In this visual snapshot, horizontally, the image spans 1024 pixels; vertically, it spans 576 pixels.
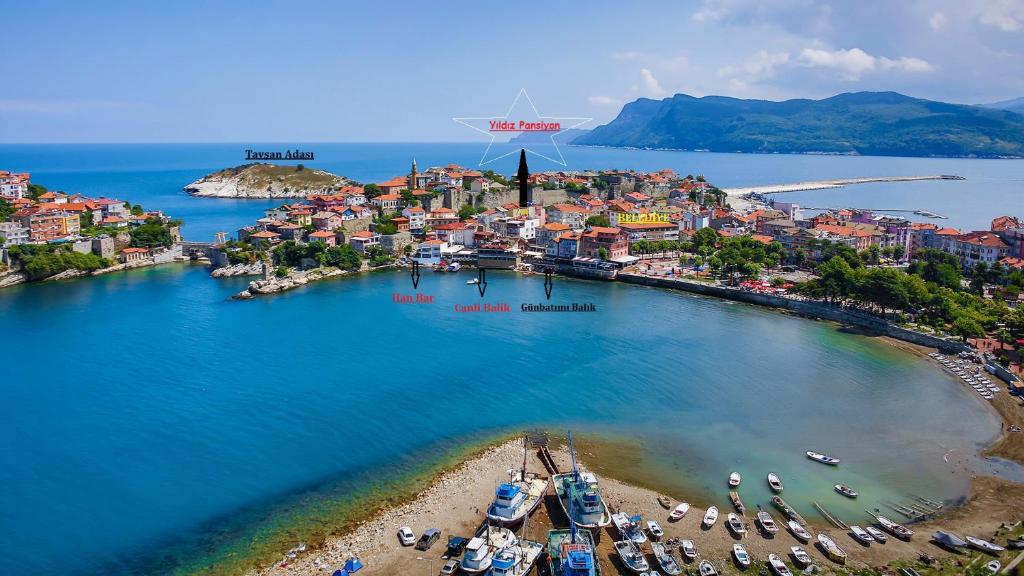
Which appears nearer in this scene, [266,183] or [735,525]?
[735,525]

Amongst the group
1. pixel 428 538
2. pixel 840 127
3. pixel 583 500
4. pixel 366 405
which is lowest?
pixel 428 538

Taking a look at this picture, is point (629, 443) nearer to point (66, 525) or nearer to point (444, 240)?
point (66, 525)

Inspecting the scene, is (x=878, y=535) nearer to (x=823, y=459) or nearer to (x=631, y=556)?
(x=823, y=459)

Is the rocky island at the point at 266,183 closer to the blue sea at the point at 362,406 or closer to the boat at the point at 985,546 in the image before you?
the blue sea at the point at 362,406

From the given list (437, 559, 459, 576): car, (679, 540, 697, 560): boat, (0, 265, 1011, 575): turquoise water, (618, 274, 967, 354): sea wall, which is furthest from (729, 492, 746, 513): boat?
(618, 274, 967, 354): sea wall

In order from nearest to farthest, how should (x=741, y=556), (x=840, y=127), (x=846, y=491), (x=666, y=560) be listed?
1. (x=666, y=560)
2. (x=741, y=556)
3. (x=846, y=491)
4. (x=840, y=127)

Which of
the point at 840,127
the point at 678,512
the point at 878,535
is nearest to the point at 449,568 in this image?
the point at 678,512

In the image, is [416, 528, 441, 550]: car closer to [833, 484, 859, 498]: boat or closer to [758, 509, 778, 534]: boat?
[758, 509, 778, 534]: boat

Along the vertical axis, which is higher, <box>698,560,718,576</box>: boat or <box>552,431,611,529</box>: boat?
<box>552,431,611,529</box>: boat
